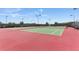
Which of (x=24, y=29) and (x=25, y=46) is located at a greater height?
(x=24, y=29)

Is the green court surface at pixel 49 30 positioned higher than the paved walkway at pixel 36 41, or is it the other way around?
the green court surface at pixel 49 30

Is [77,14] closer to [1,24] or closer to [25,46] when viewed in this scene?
[25,46]

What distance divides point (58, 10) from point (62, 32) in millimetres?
304

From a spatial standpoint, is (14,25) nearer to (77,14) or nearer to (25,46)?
(25,46)

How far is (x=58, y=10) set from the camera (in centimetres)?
→ 303

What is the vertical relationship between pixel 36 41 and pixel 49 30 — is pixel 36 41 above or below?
below

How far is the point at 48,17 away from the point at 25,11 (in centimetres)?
32

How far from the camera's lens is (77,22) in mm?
3080

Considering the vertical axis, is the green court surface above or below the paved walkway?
above
